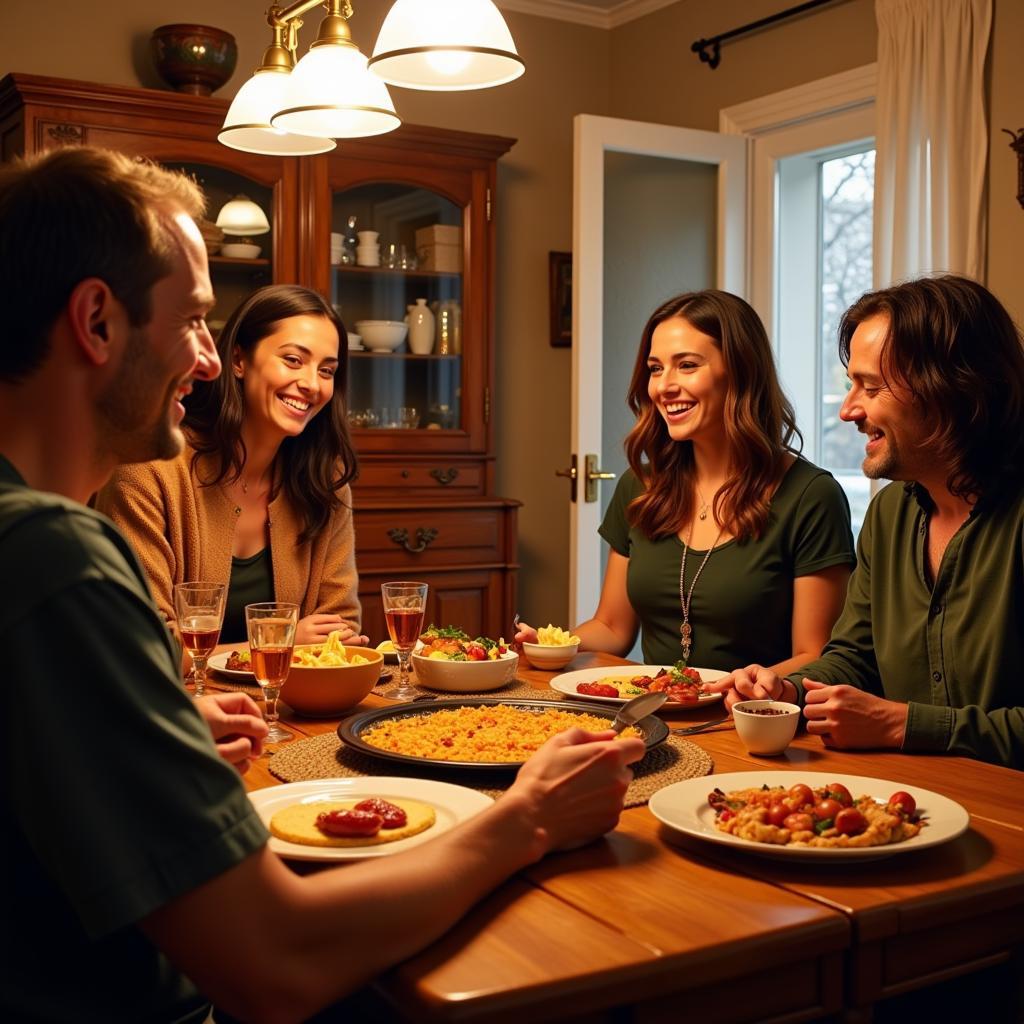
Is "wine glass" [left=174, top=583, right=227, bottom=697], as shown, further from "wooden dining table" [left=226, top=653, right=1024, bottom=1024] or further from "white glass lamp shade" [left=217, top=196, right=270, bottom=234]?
"white glass lamp shade" [left=217, top=196, right=270, bottom=234]

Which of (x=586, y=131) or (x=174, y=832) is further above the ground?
(x=586, y=131)

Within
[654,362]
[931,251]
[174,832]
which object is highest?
[931,251]

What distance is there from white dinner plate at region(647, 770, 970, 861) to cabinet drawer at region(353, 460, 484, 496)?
2894mm

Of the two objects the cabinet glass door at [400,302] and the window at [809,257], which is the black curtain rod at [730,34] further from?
the cabinet glass door at [400,302]

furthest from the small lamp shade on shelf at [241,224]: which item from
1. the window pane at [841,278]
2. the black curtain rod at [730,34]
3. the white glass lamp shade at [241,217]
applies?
the window pane at [841,278]

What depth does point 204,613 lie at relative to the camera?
1.71 metres

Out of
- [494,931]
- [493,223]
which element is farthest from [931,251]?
[494,931]

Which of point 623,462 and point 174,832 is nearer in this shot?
point 174,832

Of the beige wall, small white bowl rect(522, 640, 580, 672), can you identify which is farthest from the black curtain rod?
small white bowl rect(522, 640, 580, 672)

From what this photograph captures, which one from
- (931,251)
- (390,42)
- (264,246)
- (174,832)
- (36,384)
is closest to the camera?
(174,832)

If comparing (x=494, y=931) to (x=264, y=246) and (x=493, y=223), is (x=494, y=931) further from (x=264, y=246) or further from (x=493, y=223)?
(x=493, y=223)

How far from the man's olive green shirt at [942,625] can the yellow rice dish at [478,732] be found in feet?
1.51

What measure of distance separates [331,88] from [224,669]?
95 centimetres

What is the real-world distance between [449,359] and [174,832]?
3.66 metres
